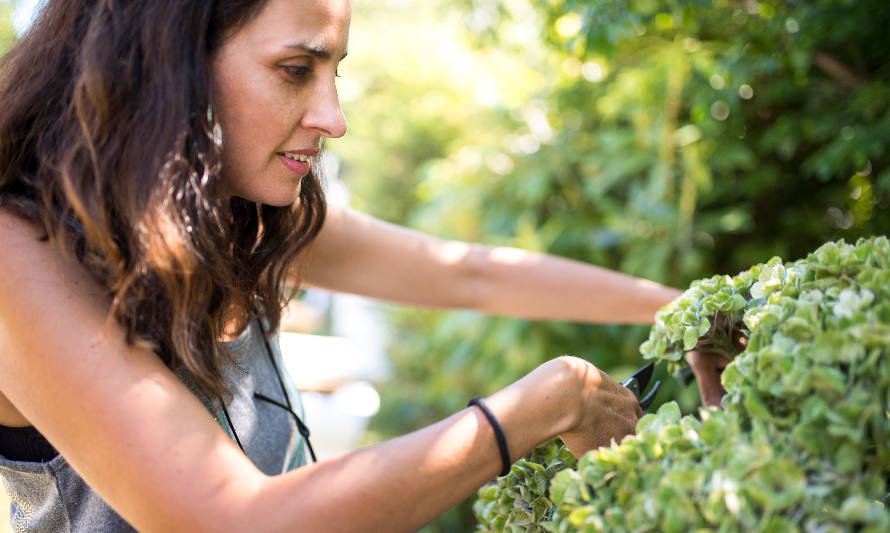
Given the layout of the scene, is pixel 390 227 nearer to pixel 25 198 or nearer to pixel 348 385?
pixel 25 198

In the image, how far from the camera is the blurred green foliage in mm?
2594

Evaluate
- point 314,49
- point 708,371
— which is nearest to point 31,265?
point 314,49

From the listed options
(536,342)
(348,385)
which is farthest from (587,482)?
(348,385)

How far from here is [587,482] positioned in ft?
3.30

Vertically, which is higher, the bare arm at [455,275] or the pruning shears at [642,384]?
the pruning shears at [642,384]

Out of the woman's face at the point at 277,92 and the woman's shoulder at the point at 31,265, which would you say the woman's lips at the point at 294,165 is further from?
the woman's shoulder at the point at 31,265

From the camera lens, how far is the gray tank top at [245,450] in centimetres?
139

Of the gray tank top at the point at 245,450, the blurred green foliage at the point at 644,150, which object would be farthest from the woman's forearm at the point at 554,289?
the blurred green foliage at the point at 644,150

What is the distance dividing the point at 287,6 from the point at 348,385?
187 inches

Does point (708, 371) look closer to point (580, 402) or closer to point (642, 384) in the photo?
point (642, 384)

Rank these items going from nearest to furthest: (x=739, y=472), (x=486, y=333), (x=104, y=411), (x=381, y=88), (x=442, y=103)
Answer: (x=739, y=472) < (x=104, y=411) < (x=486, y=333) < (x=442, y=103) < (x=381, y=88)

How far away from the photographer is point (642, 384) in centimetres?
139

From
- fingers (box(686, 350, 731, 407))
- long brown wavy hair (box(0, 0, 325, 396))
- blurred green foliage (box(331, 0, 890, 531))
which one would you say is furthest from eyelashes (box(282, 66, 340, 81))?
blurred green foliage (box(331, 0, 890, 531))

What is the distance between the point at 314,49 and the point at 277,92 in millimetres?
101
